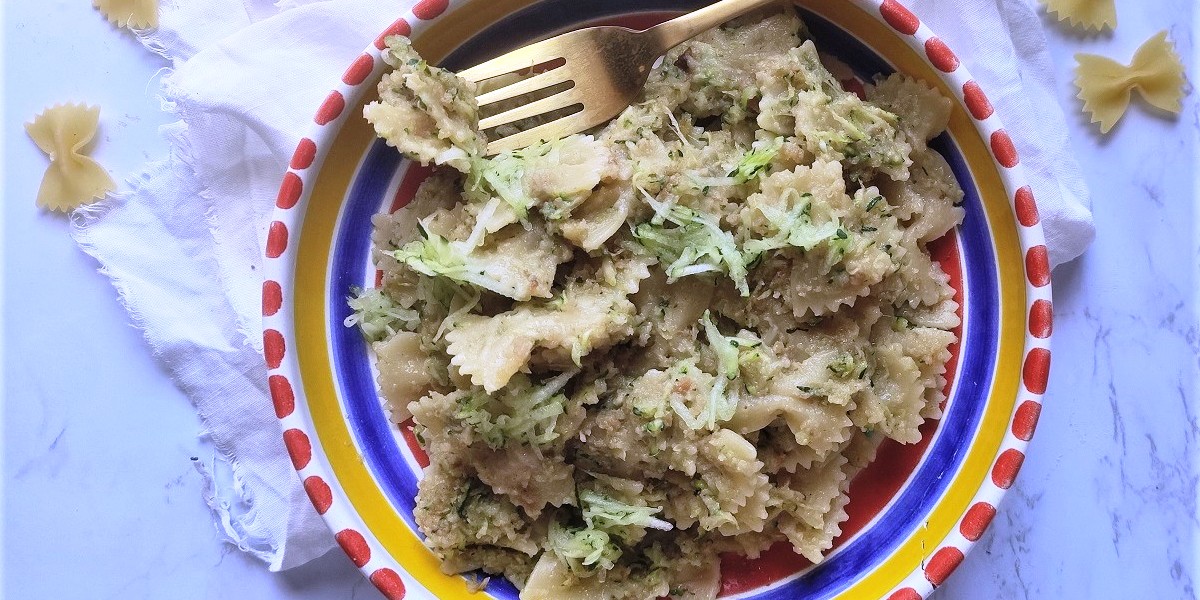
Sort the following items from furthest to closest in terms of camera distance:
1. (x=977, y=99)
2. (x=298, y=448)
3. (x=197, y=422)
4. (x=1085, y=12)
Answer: (x=197, y=422)
(x=1085, y=12)
(x=298, y=448)
(x=977, y=99)

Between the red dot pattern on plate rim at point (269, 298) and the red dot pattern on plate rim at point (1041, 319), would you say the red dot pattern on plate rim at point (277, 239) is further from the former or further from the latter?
the red dot pattern on plate rim at point (1041, 319)

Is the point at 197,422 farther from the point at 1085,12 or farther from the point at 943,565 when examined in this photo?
the point at 1085,12

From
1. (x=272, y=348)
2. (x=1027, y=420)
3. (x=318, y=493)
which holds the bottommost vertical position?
(x=318, y=493)

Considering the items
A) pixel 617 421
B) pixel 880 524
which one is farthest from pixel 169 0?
pixel 880 524

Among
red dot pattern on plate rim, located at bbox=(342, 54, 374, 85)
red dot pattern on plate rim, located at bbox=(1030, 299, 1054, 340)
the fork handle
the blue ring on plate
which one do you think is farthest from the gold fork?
red dot pattern on plate rim, located at bbox=(1030, 299, 1054, 340)

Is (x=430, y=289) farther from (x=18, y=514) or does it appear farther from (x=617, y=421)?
(x=18, y=514)

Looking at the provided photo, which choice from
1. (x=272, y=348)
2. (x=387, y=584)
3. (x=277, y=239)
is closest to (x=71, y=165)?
(x=277, y=239)

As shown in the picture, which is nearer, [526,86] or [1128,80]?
[526,86]

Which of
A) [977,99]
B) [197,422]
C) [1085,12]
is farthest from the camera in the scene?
[197,422]
